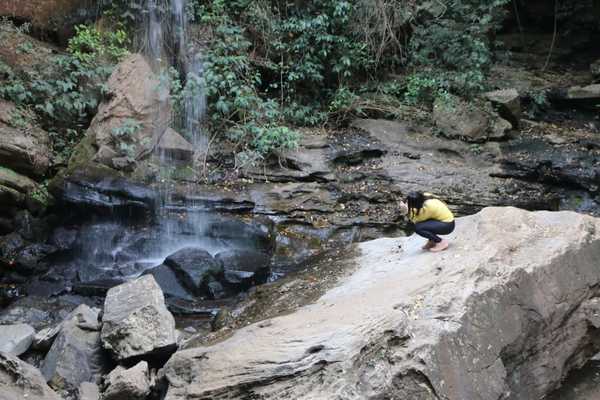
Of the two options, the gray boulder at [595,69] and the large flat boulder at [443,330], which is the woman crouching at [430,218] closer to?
the large flat boulder at [443,330]

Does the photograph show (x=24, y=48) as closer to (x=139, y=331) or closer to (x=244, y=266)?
(x=244, y=266)

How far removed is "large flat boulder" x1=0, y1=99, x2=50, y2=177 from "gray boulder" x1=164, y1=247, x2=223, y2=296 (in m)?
3.42

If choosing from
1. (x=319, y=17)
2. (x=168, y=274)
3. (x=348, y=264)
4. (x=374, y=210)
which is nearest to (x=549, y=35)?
(x=319, y=17)

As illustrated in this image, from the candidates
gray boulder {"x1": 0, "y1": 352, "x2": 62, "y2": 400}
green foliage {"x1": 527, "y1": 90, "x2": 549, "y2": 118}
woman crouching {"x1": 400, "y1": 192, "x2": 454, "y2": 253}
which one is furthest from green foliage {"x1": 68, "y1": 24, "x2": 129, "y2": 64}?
green foliage {"x1": 527, "y1": 90, "x2": 549, "y2": 118}

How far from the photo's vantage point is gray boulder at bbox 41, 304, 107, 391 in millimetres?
5348

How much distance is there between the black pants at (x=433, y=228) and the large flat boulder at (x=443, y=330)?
188 mm

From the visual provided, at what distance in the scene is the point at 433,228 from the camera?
5.58 meters

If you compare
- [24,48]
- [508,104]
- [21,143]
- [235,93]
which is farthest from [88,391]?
[508,104]

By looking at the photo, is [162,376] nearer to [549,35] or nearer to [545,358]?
[545,358]

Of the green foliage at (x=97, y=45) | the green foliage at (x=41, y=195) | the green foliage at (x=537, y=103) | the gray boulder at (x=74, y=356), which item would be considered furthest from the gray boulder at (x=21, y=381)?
the green foliage at (x=537, y=103)

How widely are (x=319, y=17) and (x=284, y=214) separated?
4.72 m

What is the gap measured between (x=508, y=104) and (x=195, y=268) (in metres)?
7.68

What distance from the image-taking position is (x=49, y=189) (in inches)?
352

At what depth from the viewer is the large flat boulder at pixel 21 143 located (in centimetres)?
901
